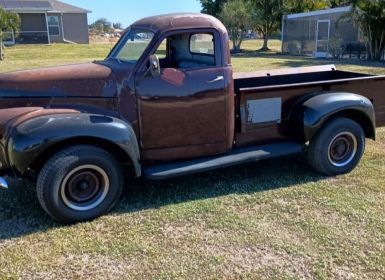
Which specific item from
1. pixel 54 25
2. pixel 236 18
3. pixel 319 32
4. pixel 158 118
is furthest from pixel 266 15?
pixel 158 118

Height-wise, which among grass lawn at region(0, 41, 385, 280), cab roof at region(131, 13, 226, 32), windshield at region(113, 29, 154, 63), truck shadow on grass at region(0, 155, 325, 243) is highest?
cab roof at region(131, 13, 226, 32)

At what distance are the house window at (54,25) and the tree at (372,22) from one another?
83.6ft

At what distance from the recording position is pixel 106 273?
126 inches

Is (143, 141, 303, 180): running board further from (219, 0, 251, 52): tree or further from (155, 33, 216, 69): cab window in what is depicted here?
(219, 0, 251, 52): tree

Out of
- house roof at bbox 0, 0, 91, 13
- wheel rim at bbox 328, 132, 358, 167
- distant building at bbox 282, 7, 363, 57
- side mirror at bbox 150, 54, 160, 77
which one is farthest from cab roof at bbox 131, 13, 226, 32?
house roof at bbox 0, 0, 91, 13

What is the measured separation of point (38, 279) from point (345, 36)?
22.8 meters

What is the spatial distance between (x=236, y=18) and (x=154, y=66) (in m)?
29.4

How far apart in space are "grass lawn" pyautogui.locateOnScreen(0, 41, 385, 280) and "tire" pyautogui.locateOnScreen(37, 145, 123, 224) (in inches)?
5.2

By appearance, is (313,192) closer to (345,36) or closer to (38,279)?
(38,279)

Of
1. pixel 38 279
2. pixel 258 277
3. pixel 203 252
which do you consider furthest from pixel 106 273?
pixel 258 277

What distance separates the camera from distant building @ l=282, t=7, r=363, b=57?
22205 mm

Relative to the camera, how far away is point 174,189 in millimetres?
4703

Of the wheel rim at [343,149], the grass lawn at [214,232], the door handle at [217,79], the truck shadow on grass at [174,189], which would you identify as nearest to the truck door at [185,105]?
the door handle at [217,79]

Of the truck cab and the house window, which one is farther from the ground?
the house window
